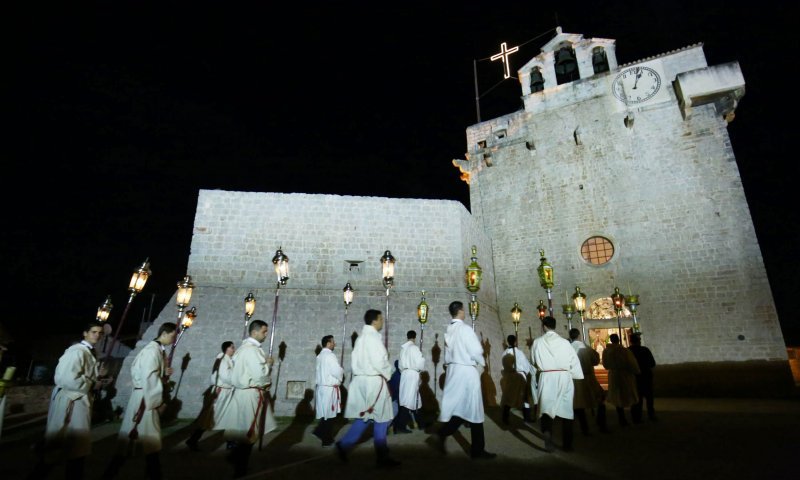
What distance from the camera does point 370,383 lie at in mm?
4828

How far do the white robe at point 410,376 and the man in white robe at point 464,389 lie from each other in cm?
185

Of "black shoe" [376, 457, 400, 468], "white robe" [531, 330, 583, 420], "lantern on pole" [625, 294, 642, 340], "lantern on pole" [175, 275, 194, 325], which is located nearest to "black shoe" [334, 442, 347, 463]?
"black shoe" [376, 457, 400, 468]

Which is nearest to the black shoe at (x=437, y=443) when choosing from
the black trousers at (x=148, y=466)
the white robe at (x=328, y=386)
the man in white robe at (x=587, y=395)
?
the white robe at (x=328, y=386)

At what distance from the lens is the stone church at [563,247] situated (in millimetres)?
10680

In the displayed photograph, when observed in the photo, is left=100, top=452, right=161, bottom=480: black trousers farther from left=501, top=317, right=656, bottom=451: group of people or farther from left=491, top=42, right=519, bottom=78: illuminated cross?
left=491, top=42, right=519, bottom=78: illuminated cross

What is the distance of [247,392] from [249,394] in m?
0.04

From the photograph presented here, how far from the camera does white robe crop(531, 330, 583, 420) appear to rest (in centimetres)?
522

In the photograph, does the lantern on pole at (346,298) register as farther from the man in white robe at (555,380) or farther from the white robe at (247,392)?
the man in white robe at (555,380)

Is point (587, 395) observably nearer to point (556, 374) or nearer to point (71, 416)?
point (556, 374)

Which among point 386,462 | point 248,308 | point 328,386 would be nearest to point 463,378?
point 386,462

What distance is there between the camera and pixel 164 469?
468 centimetres

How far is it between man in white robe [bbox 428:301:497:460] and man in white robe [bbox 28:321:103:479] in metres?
3.81

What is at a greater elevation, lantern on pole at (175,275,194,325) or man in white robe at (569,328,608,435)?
lantern on pole at (175,275,194,325)

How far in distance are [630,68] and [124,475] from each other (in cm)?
1855
